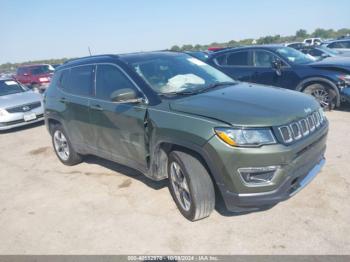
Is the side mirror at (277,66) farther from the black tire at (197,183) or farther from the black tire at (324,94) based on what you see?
the black tire at (197,183)

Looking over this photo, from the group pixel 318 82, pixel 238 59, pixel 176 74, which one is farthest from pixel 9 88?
pixel 318 82

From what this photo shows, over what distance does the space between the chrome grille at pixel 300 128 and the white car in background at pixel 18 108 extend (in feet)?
26.0

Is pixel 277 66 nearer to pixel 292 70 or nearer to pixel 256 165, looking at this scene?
pixel 292 70

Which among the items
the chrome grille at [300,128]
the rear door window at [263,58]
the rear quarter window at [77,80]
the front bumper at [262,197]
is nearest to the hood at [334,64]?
the rear door window at [263,58]

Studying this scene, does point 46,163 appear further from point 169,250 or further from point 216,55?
point 216,55

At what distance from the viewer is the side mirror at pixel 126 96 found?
3651mm

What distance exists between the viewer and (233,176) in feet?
9.90

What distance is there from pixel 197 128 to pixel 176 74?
1289 millimetres

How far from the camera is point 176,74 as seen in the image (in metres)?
4.23

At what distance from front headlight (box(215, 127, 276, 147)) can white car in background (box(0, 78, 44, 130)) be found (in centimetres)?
769

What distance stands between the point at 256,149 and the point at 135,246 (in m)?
1.56

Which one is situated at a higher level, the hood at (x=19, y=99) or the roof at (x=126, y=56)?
the roof at (x=126, y=56)

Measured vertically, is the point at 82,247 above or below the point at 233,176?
below

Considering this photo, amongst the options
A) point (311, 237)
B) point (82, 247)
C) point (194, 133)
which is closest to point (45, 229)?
point (82, 247)
